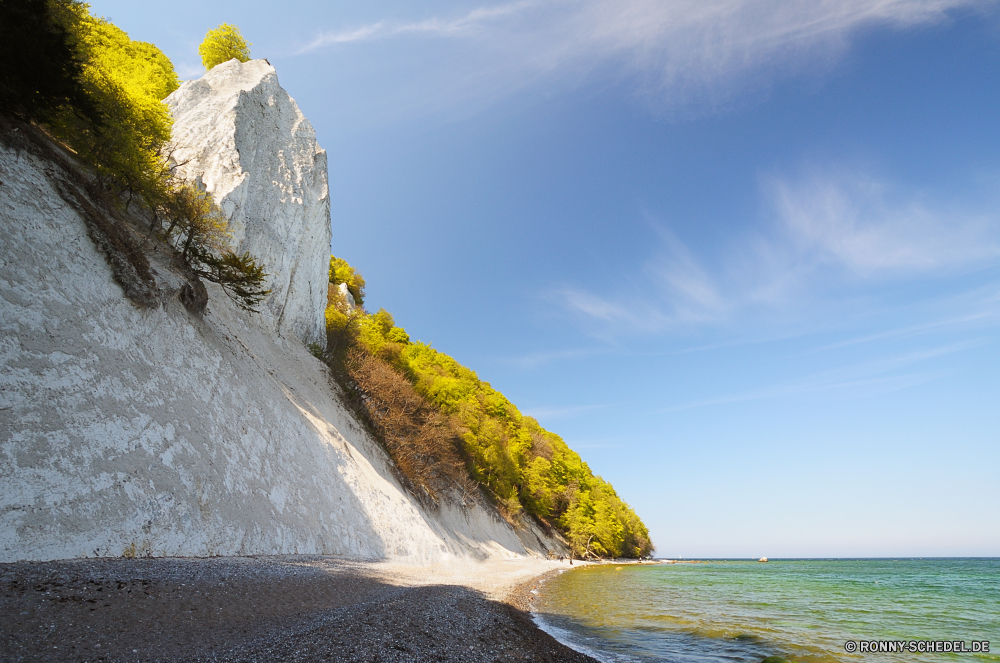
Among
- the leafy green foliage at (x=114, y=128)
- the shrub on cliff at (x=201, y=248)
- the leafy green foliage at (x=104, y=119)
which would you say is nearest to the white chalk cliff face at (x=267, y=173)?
the leafy green foliage at (x=104, y=119)

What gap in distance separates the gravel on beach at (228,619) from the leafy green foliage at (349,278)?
34854 mm

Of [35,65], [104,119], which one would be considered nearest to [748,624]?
[35,65]

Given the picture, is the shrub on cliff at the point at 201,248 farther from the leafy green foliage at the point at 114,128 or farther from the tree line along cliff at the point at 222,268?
the leafy green foliage at the point at 114,128

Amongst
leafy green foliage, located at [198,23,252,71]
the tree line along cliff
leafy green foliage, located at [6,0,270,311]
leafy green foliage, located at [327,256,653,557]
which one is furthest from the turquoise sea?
leafy green foliage, located at [198,23,252,71]

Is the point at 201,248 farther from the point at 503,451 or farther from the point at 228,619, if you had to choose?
the point at 503,451

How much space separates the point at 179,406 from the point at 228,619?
835cm

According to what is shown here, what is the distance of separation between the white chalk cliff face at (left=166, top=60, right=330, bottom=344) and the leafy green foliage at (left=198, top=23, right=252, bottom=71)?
678cm

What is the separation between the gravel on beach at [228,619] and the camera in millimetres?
5328

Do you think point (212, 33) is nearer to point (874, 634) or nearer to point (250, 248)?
point (250, 248)

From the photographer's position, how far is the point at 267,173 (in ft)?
86.7

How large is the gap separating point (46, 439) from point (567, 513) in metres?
53.7

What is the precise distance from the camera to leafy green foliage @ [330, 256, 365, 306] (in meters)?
43.5

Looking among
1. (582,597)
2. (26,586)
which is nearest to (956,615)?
(582,597)

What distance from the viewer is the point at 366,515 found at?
19.6 meters
